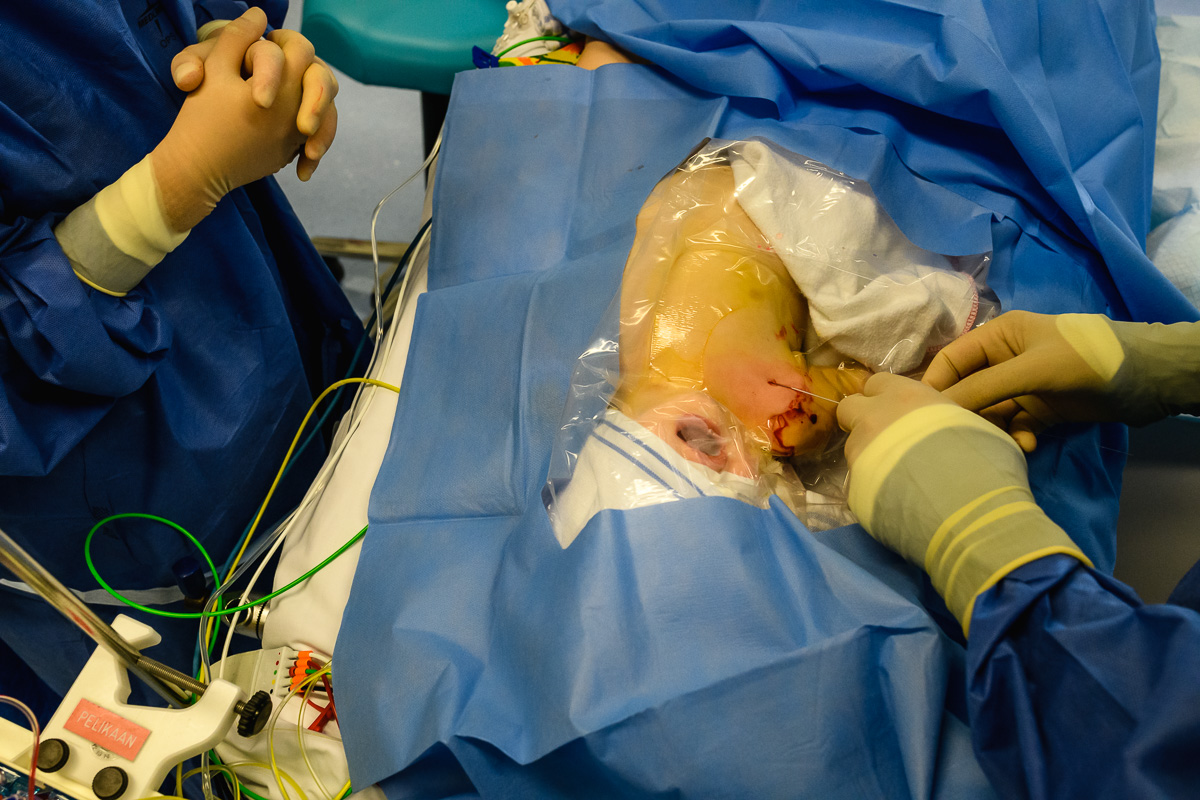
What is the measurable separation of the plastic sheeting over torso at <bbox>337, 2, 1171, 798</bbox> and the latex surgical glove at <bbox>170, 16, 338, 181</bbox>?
0.95 feet

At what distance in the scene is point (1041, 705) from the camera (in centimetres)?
68

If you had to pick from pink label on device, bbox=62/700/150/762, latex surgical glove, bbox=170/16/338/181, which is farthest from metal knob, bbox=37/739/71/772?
latex surgical glove, bbox=170/16/338/181

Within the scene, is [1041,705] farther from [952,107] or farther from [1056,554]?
[952,107]

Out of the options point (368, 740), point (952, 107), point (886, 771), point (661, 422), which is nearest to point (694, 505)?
point (661, 422)

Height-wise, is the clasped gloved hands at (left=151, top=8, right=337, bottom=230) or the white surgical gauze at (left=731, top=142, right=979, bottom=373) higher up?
the clasped gloved hands at (left=151, top=8, right=337, bottom=230)

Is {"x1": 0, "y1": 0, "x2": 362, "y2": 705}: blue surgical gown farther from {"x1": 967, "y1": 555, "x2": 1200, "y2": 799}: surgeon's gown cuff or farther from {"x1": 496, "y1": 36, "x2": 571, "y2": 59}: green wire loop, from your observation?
{"x1": 967, "y1": 555, "x2": 1200, "y2": 799}: surgeon's gown cuff

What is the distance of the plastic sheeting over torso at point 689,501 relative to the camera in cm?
75

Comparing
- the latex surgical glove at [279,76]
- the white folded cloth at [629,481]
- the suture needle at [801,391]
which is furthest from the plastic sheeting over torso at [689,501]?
the latex surgical glove at [279,76]

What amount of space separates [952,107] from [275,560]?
1298 millimetres

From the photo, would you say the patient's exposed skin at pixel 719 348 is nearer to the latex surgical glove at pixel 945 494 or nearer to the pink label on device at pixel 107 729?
the latex surgical glove at pixel 945 494

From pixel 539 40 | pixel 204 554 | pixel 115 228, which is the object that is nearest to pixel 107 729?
pixel 204 554

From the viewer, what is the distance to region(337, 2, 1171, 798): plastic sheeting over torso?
752mm

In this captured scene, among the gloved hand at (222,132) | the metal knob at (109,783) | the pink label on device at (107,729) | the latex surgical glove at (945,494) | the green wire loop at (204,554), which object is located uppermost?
the gloved hand at (222,132)

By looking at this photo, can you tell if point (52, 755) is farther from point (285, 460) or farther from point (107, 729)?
point (285, 460)
